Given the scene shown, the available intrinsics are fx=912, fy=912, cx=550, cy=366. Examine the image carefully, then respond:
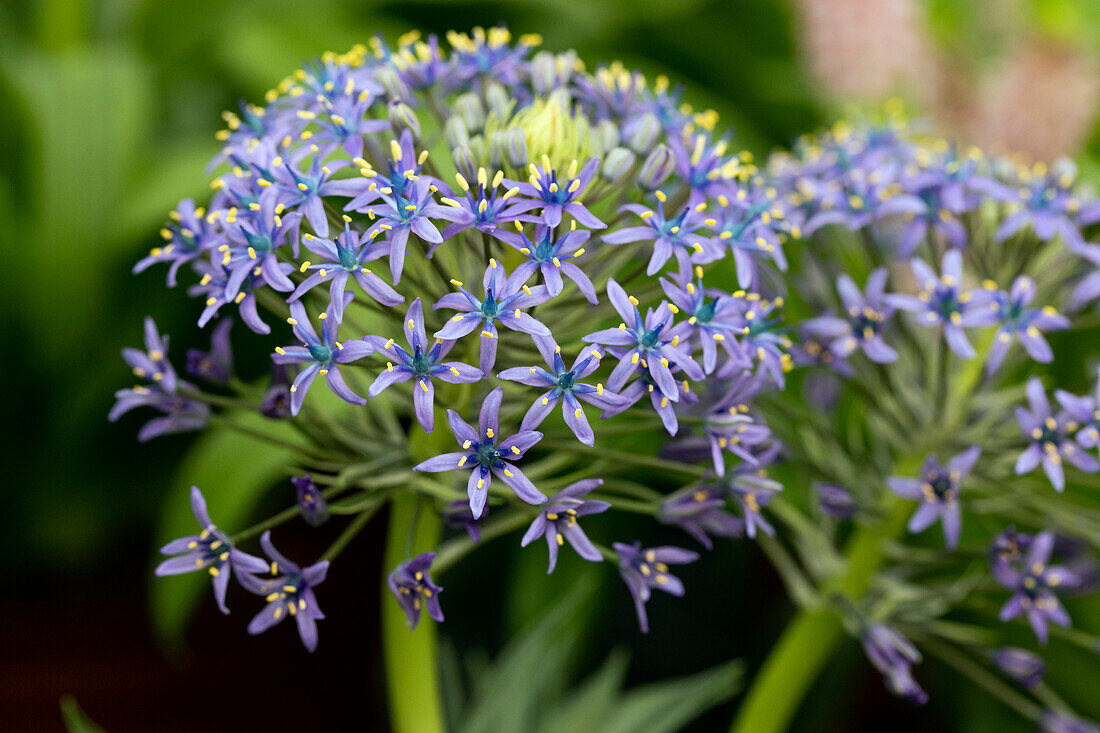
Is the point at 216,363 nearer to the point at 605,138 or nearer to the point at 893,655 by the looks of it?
the point at 605,138

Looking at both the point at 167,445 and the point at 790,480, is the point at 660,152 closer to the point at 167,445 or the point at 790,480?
the point at 790,480

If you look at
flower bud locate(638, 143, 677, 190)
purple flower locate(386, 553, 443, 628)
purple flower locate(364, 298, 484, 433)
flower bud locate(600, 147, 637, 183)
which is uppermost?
flower bud locate(600, 147, 637, 183)

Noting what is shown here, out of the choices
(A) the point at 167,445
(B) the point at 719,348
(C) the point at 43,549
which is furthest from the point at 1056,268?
(C) the point at 43,549

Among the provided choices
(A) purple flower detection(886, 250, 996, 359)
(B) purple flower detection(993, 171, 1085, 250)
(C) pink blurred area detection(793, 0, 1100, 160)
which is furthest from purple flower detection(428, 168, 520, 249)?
(C) pink blurred area detection(793, 0, 1100, 160)

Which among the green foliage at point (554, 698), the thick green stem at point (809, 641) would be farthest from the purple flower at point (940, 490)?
the green foliage at point (554, 698)

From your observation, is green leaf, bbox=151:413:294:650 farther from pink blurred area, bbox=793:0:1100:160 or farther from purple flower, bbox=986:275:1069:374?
pink blurred area, bbox=793:0:1100:160

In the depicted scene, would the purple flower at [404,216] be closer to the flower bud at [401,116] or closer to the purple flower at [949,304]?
the flower bud at [401,116]
